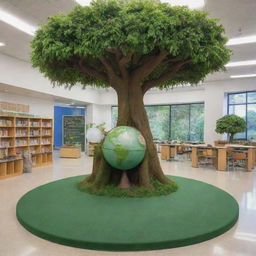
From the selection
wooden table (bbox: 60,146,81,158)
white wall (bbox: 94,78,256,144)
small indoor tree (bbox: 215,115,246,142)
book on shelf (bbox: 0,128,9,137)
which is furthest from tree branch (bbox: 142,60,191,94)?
white wall (bbox: 94,78,256,144)

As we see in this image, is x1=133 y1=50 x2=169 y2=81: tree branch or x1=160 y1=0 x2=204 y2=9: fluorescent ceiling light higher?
x1=160 y1=0 x2=204 y2=9: fluorescent ceiling light

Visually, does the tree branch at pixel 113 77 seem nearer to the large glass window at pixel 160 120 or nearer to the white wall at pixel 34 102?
the white wall at pixel 34 102

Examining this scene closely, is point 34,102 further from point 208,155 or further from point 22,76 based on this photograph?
point 208,155

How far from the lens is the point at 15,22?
5754mm

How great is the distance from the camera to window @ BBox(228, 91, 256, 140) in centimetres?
1156

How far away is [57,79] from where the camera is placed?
5.13m

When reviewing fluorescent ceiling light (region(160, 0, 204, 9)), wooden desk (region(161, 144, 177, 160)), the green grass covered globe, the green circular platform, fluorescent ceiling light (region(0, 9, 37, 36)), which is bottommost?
the green circular platform

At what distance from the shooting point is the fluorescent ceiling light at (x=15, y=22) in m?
5.37

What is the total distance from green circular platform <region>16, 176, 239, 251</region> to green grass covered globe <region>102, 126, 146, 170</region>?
27.5 inches

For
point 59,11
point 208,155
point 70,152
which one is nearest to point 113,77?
point 59,11

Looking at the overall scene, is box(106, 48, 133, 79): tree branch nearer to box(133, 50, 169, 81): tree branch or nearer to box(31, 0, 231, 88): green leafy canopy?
box(31, 0, 231, 88): green leafy canopy

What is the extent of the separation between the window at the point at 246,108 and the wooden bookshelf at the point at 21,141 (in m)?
9.85

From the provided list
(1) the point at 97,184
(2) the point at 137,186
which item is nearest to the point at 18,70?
(1) the point at 97,184

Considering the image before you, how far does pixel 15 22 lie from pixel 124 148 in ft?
15.3
